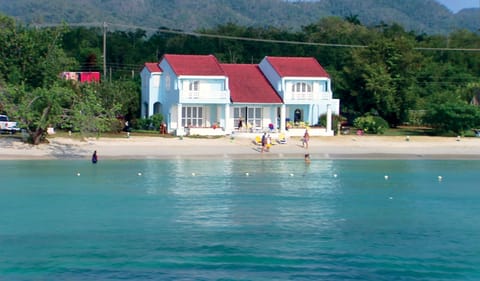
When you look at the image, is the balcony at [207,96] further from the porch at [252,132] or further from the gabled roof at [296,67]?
the gabled roof at [296,67]

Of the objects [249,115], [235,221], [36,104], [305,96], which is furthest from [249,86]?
[235,221]

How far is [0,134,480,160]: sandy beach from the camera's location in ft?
154

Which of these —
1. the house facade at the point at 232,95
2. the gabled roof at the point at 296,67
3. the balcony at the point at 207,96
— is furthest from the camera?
the gabled roof at the point at 296,67

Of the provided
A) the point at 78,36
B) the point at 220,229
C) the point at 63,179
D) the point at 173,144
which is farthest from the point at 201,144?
the point at 78,36

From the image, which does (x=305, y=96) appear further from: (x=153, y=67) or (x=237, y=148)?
(x=153, y=67)

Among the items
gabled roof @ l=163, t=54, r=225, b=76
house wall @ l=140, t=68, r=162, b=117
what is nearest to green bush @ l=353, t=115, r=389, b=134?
gabled roof @ l=163, t=54, r=225, b=76

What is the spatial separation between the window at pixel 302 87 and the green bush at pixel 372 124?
4.54 meters

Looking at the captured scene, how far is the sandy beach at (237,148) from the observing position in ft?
154

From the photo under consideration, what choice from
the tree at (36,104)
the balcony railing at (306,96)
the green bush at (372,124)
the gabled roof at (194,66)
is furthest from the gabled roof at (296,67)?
the tree at (36,104)

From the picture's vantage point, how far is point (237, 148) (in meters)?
50.9

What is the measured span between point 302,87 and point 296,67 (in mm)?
1743

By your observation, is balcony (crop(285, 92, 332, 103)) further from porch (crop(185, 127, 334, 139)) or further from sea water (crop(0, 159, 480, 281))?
sea water (crop(0, 159, 480, 281))

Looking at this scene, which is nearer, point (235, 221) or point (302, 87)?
point (235, 221)

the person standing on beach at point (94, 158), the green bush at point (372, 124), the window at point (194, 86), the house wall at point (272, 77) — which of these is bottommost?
the person standing on beach at point (94, 158)
